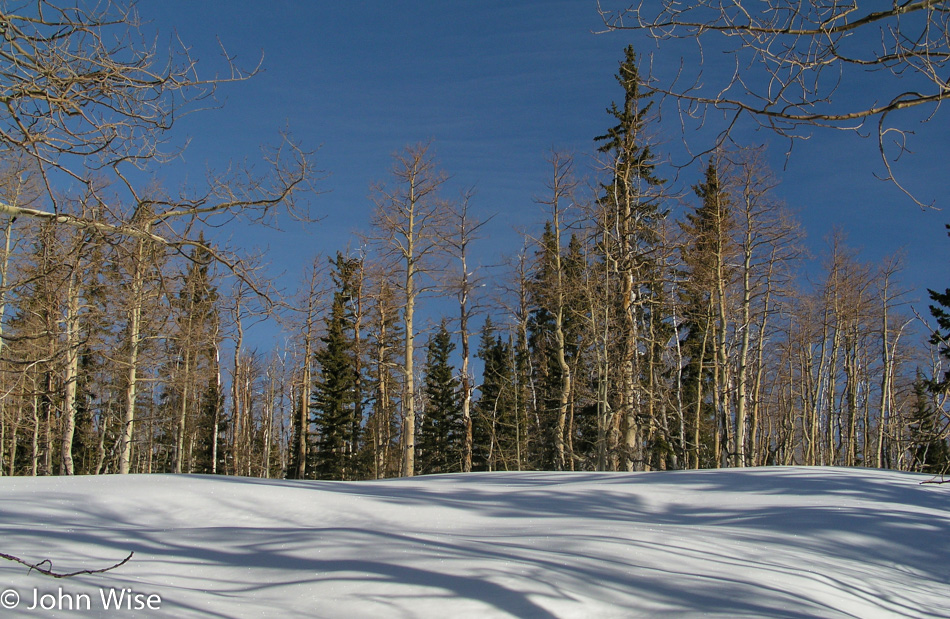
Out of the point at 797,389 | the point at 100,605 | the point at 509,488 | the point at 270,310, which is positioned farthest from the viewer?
the point at 797,389

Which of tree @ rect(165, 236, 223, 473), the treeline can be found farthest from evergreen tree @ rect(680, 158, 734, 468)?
tree @ rect(165, 236, 223, 473)

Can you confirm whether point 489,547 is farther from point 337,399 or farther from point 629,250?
point 337,399

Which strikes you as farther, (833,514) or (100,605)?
(833,514)

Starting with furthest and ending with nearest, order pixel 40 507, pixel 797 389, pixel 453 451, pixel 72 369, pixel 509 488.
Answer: pixel 797 389, pixel 453 451, pixel 72 369, pixel 509 488, pixel 40 507

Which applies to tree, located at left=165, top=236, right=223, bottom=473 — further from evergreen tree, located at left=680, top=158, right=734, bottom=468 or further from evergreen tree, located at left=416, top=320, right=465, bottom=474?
evergreen tree, located at left=680, top=158, right=734, bottom=468

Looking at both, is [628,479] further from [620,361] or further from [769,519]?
[620,361]

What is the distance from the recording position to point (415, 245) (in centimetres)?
1670

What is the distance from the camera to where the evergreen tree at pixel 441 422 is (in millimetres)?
28766

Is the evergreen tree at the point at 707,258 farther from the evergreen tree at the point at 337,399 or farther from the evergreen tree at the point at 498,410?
the evergreen tree at the point at 337,399

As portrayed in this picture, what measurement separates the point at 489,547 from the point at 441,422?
2553cm

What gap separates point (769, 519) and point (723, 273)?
11.0 metres

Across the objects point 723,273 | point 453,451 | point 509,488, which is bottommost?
point 453,451

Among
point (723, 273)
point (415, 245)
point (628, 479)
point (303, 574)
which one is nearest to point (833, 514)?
point (628, 479)

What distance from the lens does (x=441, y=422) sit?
1170 inches
